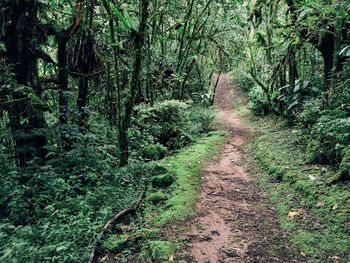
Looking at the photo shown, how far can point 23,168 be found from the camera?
7141 millimetres

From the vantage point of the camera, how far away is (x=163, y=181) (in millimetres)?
7938

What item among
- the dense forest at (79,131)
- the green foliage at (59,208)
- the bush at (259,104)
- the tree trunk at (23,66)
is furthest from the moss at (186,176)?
A: the bush at (259,104)

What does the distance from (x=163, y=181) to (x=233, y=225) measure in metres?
2.37

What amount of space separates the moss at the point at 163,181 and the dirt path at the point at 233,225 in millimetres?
854

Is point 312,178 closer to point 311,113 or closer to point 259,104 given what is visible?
point 311,113

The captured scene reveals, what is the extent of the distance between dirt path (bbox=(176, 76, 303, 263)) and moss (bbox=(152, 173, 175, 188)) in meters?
0.85

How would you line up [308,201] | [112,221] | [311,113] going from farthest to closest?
[311,113], [308,201], [112,221]

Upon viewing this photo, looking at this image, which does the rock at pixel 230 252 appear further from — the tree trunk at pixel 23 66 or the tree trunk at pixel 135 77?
the tree trunk at pixel 23 66

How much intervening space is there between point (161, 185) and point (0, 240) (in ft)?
12.3

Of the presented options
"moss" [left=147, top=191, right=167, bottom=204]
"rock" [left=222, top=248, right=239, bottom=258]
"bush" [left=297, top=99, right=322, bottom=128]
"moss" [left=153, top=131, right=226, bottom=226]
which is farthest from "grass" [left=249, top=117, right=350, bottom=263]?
"moss" [left=147, top=191, right=167, bottom=204]

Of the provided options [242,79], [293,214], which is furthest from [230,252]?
[242,79]

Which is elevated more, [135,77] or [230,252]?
[135,77]

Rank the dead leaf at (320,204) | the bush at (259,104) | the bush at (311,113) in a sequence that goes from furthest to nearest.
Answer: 1. the bush at (259,104)
2. the bush at (311,113)
3. the dead leaf at (320,204)

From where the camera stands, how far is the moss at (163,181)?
25.9ft
